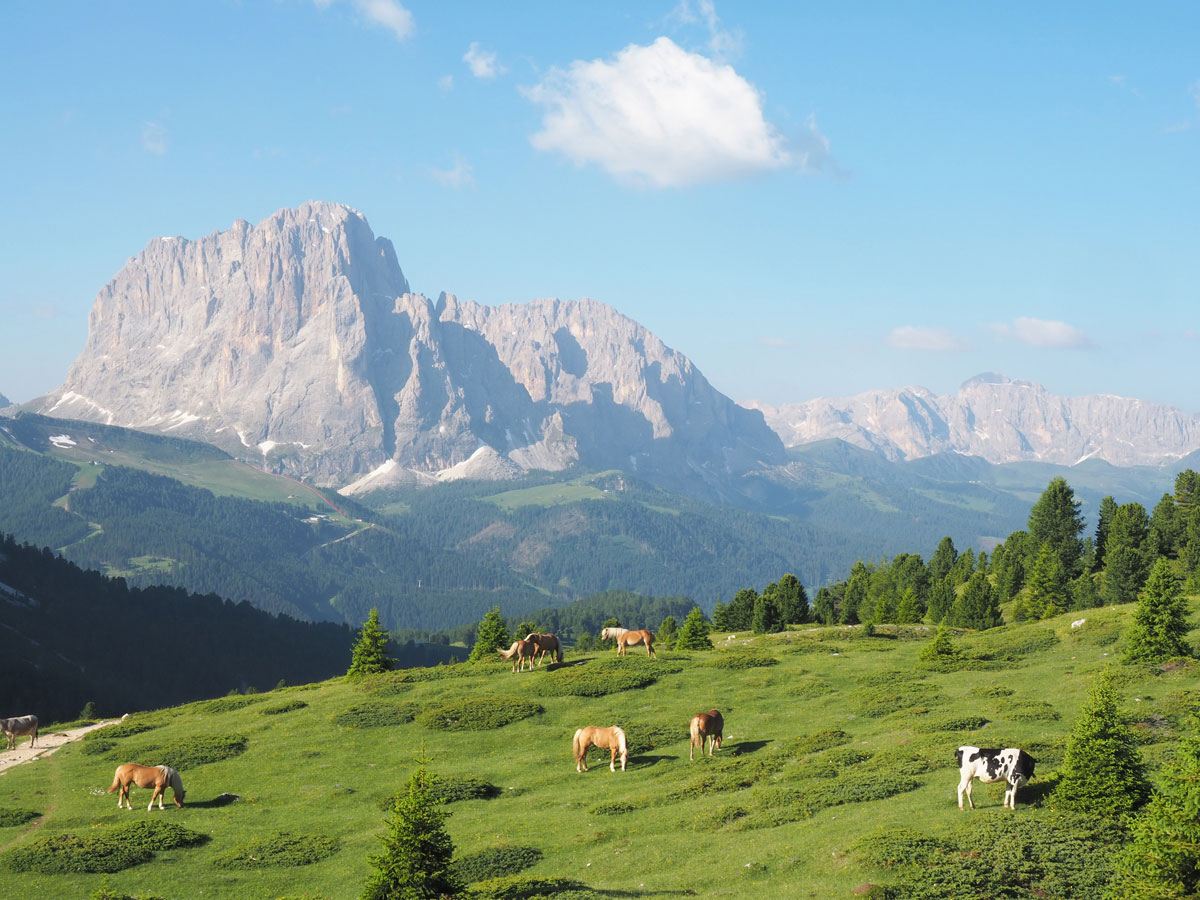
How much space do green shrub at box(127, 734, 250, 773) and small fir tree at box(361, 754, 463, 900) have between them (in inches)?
1187

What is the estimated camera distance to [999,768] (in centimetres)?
3031

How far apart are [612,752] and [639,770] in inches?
64.1

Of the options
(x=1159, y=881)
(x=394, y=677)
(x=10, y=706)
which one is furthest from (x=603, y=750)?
(x=10, y=706)

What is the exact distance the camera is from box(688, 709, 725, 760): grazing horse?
42219 mm

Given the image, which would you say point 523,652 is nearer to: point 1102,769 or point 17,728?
point 17,728

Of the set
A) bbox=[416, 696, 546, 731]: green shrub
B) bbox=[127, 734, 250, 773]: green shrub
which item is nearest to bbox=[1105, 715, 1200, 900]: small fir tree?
bbox=[416, 696, 546, 731]: green shrub

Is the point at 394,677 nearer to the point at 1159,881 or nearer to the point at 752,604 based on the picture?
the point at 1159,881

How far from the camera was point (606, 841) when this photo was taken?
31.9m

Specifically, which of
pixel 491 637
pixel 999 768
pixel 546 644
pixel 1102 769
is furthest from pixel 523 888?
pixel 491 637

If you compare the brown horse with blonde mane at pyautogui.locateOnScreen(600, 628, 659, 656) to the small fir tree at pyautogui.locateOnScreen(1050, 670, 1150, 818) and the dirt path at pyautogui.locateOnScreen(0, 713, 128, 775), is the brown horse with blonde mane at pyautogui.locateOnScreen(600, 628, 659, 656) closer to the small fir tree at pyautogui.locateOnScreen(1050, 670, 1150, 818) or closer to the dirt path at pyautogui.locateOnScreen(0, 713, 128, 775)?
the dirt path at pyautogui.locateOnScreen(0, 713, 128, 775)

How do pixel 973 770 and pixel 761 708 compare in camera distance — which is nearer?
pixel 973 770

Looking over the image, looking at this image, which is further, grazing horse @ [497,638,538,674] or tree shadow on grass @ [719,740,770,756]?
grazing horse @ [497,638,538,674]

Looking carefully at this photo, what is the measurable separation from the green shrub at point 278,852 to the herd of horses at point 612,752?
340 inches

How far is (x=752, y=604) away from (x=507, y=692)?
72.8 m
